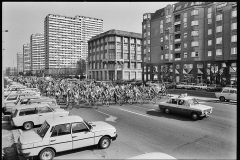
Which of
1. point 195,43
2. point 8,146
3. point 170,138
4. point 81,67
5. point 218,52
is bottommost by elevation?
point 8,146

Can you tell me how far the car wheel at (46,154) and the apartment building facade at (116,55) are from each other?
66.9m

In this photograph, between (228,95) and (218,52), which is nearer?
(228,95)

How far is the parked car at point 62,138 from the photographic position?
650cm

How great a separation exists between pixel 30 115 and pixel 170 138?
780cm

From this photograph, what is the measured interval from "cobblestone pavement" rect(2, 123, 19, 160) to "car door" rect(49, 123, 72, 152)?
1716 millimetres

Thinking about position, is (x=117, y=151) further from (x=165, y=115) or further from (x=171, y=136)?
(x=165, y=115)

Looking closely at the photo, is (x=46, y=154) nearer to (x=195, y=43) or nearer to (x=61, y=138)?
(x=61, y=138)

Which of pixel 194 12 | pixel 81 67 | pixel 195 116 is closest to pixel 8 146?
pixel 195 116

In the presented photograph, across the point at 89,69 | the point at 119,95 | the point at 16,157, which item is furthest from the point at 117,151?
the point at 89,69

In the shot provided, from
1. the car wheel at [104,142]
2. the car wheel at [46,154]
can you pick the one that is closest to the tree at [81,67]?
the car wheel at [104,142]

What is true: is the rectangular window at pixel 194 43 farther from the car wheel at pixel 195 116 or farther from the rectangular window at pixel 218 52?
the car wheel at pixel 195 116

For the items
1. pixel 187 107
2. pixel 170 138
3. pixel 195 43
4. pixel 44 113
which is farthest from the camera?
pixel 195 43

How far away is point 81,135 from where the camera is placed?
286 inches

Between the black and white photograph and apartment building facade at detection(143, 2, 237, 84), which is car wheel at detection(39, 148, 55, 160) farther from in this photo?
apartment building facade at detection(143, 2, 237, 84)
